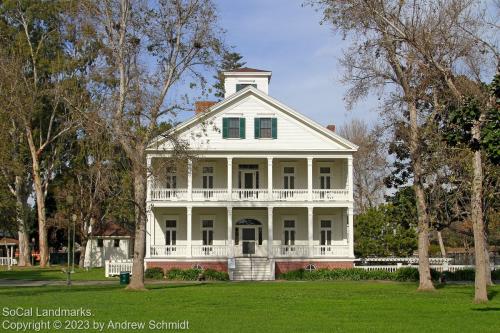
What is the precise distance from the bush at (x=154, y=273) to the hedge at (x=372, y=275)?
711cm

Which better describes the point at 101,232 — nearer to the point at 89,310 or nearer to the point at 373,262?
the point at 373,262

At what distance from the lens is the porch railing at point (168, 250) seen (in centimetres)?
4431

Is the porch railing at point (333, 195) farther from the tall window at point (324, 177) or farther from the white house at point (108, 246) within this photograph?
the white house at point (108, 246)

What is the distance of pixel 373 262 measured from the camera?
1879 inches

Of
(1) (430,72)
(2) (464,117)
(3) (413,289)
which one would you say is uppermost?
(1) (430,72)

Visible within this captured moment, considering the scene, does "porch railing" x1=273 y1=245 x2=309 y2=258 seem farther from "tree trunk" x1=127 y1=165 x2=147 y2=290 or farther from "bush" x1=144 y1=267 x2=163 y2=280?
"tree trunk" x1=127 y1=165 x2=147 y2=290

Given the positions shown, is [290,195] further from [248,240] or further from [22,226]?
[22,226]

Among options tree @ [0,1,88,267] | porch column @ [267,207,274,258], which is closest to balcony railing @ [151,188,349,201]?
porch column @ [267,207,274,258]

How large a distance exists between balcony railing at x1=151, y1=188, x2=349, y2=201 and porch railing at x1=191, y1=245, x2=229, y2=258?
2909 millimetres

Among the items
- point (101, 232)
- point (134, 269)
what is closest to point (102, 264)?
point (101, 232)

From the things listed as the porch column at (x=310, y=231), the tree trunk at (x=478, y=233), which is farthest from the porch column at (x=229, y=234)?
the tree trunk at (x=478, y=233)

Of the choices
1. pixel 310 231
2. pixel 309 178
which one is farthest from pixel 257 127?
pixel 310 231

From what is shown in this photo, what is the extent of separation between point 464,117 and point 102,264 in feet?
167

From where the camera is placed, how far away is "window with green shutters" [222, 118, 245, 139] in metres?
45.4
